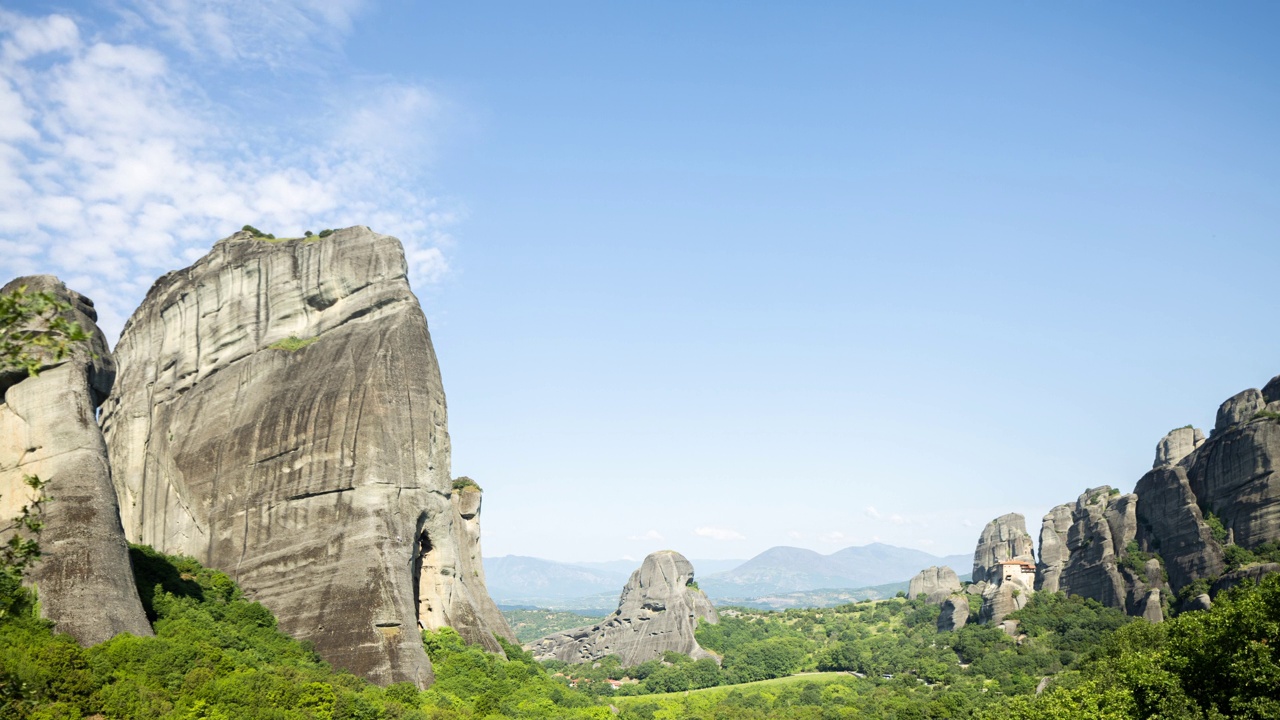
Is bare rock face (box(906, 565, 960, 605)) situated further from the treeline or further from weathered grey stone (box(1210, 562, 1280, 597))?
weathered grey stone (box(1210, 562, 1280, 597))

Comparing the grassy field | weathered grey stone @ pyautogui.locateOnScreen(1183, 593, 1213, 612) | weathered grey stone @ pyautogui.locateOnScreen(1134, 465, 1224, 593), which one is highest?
weathered grey stone @ pyautogui.locateOnScreen(1134, 465, 1224, 593)

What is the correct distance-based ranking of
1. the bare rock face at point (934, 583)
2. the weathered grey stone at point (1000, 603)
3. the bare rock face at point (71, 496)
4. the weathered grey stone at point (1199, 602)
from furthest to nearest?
the bare rock face at point (934, 583) < the weathered grey stone at point (1000, 603) < the weathered grey stone at point (1199, 602) < the bare rock face at point (71, 496)

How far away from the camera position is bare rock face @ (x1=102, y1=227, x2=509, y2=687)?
5275cm

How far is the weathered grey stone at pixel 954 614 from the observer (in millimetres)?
123812

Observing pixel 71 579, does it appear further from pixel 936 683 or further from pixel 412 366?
pixel 936 683

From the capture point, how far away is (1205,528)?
268 feet

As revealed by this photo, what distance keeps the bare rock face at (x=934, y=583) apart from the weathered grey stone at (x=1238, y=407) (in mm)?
76382

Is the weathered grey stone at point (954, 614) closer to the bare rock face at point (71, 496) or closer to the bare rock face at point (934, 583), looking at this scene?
the bare rock face at point (934, 583)

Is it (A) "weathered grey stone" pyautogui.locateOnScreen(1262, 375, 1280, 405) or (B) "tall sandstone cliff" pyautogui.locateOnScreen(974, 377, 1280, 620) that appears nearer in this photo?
(B) "tall sandstone cliff" pyautogui.locateOnScreen(974, 377, 1280, 620)

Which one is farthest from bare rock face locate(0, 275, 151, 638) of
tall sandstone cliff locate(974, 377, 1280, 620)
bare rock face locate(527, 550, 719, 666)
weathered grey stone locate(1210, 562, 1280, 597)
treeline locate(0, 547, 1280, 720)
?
bare rock face locate(527, 550, 719, 666)

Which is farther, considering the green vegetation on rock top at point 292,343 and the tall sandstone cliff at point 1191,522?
the tall sandstone cliff at point 1191,522

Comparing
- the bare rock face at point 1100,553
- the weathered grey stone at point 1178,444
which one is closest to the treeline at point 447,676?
the bare rock face at point 1100,553

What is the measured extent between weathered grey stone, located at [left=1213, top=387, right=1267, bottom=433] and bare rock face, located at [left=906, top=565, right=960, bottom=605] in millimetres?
76382

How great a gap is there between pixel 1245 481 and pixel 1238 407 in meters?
16.0
